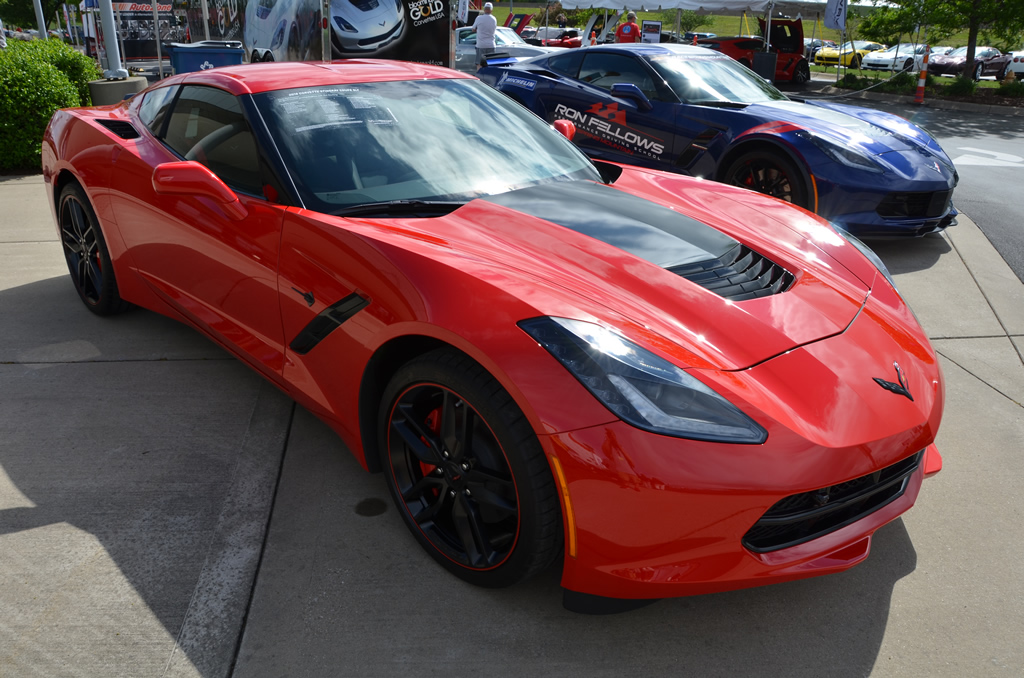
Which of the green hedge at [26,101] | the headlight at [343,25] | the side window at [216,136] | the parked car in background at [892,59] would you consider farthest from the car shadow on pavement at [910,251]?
the parked car in background at [892,59]

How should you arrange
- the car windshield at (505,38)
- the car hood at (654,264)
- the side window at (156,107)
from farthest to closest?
1. the car windshield at (505,38)
2. the side window at (156,107)
3. the car hood at (654,264)

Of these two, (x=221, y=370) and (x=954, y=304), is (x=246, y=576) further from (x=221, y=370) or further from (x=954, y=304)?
(x=954, y=304)

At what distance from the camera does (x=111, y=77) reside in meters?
10.1

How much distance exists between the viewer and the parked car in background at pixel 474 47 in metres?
18.5

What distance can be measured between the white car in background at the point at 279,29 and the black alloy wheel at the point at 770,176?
21.8ft

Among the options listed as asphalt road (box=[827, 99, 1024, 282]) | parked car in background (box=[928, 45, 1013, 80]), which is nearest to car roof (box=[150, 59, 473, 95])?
asphalt road (box=[827, 99, 1024, 282])

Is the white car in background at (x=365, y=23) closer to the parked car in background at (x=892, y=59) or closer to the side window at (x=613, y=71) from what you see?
the side window at (x=613, y=71)

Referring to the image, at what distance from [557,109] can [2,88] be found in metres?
5.43

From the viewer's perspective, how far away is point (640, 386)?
194 centimetres

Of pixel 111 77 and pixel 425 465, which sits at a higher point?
pixel 111 77

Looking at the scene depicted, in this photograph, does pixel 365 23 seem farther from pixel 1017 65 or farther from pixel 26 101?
pixel 1017 65

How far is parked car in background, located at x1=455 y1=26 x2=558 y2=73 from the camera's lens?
18531 mm

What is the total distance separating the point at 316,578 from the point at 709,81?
584 cm

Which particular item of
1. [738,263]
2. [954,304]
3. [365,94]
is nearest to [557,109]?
[954,304]
